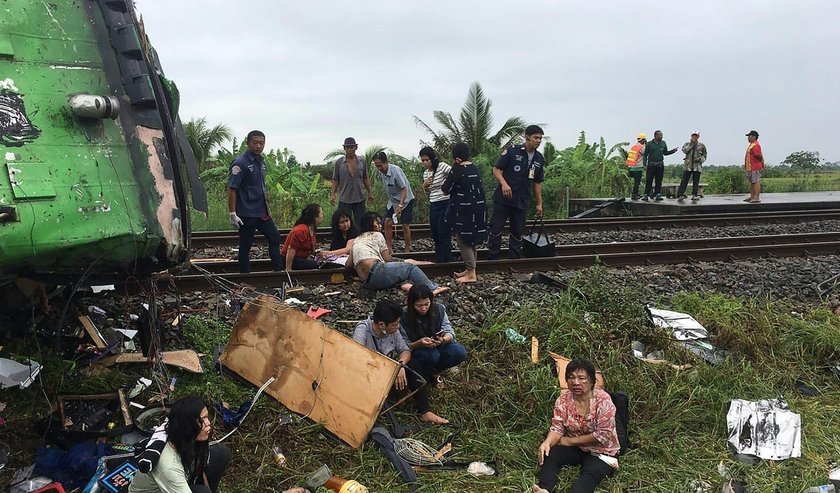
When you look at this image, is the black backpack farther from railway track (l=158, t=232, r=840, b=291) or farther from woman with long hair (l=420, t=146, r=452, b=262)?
woman with long hair (l=420, t=146, r=452, b=262)

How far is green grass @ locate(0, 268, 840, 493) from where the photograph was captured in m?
3.96

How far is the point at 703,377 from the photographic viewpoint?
508 cm

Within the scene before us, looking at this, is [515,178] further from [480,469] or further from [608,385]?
[480,469]

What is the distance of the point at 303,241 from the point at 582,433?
4.30 meters

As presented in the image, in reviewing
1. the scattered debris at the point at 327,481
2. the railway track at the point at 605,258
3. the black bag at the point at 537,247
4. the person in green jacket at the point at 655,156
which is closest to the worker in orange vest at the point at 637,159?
the person in green jacket at the point at 655,156

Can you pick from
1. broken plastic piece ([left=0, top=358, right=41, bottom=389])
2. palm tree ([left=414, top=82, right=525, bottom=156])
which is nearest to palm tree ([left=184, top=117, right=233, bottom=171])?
palm tree ([left=414, top=82, right=525, bottom=156])

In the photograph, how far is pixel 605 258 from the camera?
8.56 meters

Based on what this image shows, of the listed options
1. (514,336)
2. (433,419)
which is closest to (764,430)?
(514,336)

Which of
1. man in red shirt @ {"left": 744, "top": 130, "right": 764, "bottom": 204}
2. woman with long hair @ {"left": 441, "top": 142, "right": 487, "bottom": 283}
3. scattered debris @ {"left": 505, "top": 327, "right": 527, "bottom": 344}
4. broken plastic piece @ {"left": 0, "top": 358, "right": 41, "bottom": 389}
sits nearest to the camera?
broken plastic piece @ {"left": 0, "top": 358, "right": 41, "bottom": 389}

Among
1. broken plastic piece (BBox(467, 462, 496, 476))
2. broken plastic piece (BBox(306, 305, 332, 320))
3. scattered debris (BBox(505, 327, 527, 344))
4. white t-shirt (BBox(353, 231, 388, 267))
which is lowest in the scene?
broken plastic piece (BBox(467, 462, 496, 476))

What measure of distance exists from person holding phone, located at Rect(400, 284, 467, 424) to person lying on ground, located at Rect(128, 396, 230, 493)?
190 cm

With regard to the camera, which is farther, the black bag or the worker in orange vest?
the worker in orange vest

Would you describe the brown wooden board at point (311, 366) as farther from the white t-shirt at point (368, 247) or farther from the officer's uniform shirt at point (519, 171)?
the officer's uniform shirt at point (519, 171)

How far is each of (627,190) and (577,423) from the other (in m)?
16.7
